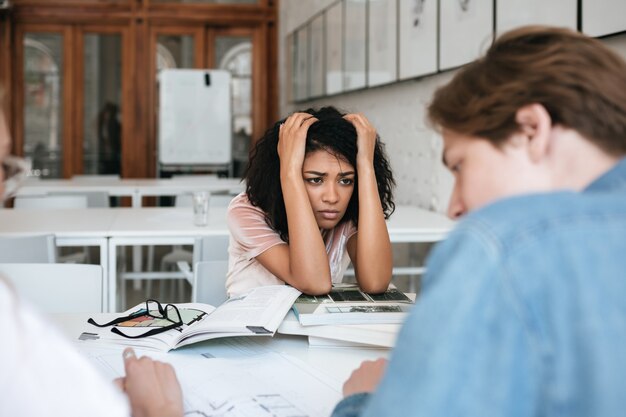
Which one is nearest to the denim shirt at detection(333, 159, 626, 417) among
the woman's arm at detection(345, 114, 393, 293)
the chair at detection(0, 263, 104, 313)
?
the woman's arm at detection(345, 114, 393, 293)

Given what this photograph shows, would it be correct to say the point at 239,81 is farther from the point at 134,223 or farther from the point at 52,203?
the point at 134,223

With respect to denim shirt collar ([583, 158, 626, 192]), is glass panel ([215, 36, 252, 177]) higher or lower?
higher

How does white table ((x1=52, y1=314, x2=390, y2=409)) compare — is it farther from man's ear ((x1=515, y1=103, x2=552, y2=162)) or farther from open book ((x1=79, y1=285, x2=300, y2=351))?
man's ear ((x1=515, y1=103, x2=552, y2=162))

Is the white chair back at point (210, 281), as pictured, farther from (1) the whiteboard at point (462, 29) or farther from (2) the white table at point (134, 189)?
(2) the white table at point (134, 189)

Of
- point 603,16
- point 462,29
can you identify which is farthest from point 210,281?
point 462,29

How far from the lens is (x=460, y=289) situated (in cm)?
52

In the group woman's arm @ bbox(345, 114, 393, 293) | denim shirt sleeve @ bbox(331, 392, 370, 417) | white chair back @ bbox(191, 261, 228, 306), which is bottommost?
white chair back @ bbox(191, 261, 228, 306)

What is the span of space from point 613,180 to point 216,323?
0.81 m

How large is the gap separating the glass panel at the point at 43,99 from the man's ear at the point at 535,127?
8.05m

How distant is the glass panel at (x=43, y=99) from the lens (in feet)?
26.3

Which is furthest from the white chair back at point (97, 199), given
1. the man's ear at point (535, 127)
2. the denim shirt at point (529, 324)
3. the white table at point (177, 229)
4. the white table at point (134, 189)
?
the denim shirt at point (529, 324)

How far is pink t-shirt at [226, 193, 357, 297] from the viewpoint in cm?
182

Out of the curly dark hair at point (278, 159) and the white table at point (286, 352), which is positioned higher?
the curly dark hair at point (278, 159)

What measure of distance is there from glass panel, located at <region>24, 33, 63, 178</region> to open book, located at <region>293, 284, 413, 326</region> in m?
7.20
